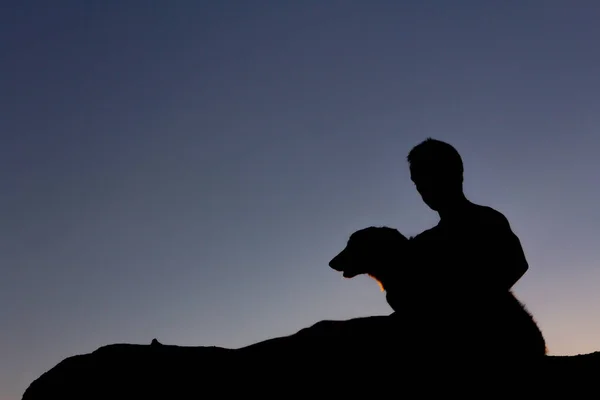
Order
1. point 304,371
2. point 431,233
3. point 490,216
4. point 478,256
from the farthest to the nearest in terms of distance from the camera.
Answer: point 431,233, point 490,216, point 478,256, point 304,371

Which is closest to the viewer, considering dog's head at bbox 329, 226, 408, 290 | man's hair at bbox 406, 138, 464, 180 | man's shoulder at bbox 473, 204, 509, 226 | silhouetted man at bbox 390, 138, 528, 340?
silhouetted man at bbox 390, 138, 528, 340

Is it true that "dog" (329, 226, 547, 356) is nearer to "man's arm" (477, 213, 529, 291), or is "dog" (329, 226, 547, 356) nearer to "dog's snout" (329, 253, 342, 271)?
"man's arm" (477, 213, 529, 291)

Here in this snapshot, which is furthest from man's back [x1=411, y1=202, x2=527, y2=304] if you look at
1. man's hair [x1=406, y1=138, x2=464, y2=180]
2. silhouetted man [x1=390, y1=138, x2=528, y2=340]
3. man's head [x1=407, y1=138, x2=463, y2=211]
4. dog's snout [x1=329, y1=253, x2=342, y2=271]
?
dog's snout [x1=329, y1=253, x2=342, y2=271]

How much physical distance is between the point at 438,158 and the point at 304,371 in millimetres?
1700

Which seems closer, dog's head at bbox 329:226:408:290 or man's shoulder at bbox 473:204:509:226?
man's shoulder at bbox 473:204:509:226

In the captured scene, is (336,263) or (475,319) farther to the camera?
(336,263)

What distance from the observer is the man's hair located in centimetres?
362

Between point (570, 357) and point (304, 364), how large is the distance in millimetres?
2083

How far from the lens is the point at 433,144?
3.70 m

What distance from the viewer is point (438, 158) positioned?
143 inches

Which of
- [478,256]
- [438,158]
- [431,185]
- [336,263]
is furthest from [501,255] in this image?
[336,263]

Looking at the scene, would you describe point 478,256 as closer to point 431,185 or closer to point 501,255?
point 501,255

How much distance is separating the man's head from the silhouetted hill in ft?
3.12

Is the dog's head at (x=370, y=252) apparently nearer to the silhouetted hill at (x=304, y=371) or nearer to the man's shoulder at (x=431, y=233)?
the man's shoulder at (x=431, y=233)
